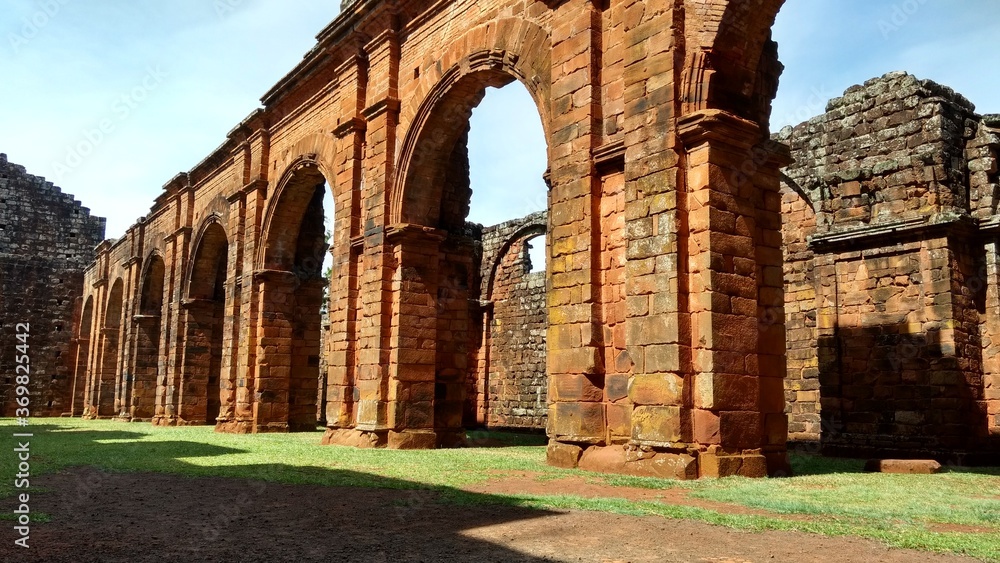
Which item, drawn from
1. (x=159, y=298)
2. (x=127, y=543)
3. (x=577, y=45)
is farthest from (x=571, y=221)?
(x=159, y=298)

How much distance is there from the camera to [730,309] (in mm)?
7219

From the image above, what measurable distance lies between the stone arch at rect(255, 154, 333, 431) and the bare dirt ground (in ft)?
34.3

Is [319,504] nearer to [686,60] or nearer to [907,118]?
[686,60]

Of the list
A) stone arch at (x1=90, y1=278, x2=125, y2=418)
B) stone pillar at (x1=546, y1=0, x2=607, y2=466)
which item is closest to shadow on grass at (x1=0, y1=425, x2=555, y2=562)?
stone pillar at (x1=546, y1=0, x2=607, y2=466)

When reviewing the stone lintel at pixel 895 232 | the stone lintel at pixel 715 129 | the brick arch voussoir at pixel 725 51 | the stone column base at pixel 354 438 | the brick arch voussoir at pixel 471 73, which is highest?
the brick arch voussoir at pixel 471 73

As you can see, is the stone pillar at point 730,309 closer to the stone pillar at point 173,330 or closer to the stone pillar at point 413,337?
the stone pillar at point 413,337

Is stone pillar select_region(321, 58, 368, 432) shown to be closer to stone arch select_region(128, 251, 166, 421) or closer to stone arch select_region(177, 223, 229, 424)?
stone arch select_region(177, 223, 229, 424)

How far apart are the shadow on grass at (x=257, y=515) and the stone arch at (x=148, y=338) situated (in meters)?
17.5

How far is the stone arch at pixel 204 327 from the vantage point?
20.7m

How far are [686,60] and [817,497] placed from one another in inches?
165

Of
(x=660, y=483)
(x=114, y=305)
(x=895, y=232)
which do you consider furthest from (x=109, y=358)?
(x=660, y=483)

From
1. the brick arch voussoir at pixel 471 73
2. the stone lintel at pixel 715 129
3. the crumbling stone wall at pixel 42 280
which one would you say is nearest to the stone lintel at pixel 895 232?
the stone lintel at pixel 715 129

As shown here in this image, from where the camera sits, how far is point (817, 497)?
19.3 ft

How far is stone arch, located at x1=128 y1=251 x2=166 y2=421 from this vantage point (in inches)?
967
